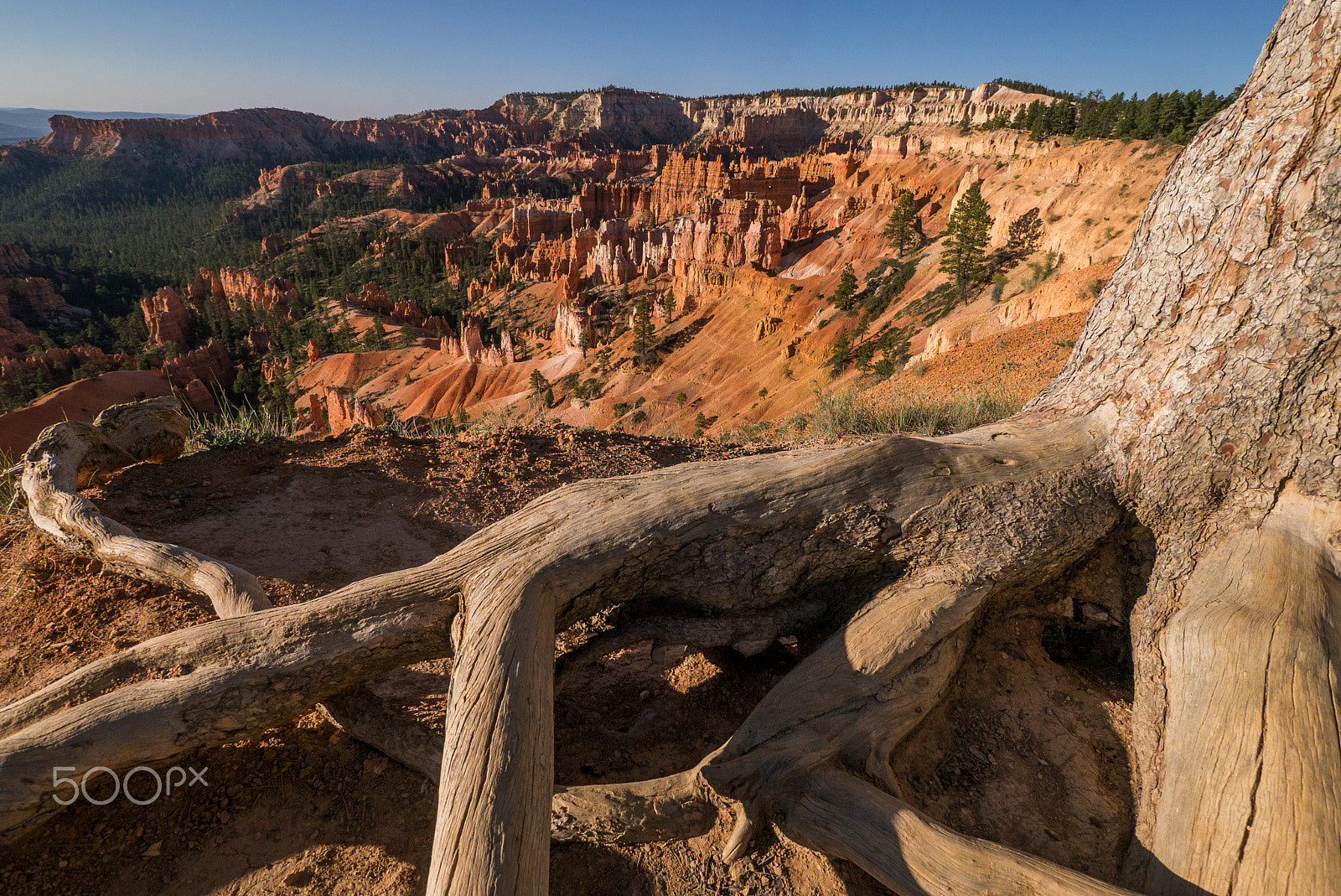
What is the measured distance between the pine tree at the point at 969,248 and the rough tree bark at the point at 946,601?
33.2 m

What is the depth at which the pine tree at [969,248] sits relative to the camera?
1309 inches

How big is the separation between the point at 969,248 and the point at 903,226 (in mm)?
15624

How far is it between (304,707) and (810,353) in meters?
35.4

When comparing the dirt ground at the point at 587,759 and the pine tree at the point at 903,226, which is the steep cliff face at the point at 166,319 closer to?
the pine tree at the point at 903,226

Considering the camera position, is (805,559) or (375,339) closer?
(805,559)

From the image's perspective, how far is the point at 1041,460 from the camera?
278 centimetres

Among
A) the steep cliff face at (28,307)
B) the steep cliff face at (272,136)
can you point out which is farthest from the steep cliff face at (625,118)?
the steep cliff face at (28,307)

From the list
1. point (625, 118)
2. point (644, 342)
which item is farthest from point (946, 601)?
point (625, 118)

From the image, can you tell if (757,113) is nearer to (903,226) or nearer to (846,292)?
(903,226)

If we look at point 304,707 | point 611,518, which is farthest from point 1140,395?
point 304,707

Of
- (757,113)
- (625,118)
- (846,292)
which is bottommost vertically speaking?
(846,292)

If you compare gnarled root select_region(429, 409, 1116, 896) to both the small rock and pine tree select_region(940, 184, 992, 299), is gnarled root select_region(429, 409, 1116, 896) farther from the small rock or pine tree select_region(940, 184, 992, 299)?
pine tree select_region(940, 184, 992, 299)

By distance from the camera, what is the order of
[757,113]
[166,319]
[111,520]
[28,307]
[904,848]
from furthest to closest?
[757,113] → [28,307] → [166,319] → [111,520] → [904,848]

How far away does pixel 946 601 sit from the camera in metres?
2.51
